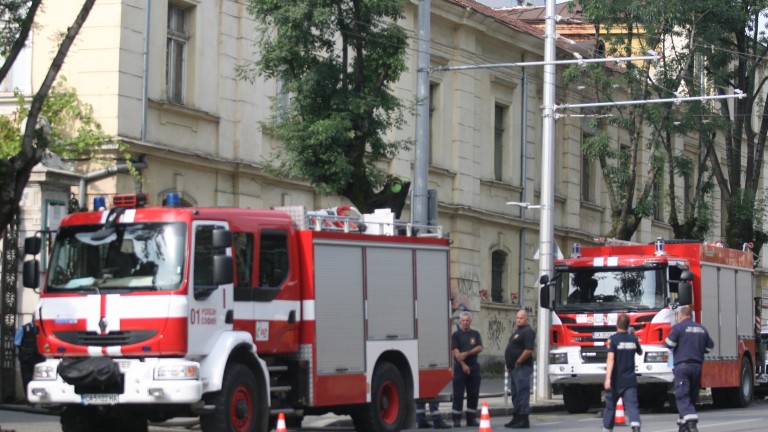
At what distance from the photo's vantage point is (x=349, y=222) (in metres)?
17.7

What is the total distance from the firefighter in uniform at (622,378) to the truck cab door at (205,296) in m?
4.86

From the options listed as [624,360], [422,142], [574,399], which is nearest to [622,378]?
[624,360]

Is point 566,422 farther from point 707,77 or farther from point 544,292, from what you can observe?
point 707,77

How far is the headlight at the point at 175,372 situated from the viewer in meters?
14.8

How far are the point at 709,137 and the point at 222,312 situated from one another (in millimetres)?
22276

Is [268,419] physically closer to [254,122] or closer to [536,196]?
[254,122]

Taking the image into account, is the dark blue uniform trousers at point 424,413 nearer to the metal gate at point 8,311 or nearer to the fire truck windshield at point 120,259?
the metal gate at point 8,311

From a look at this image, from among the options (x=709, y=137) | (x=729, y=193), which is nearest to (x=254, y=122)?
(x=709, y=137)

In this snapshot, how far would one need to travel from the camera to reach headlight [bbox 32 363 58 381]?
1528 centimetres

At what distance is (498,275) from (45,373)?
76.2ft

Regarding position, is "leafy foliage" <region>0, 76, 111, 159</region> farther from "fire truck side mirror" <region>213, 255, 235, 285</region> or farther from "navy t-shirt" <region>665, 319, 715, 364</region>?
"navy t-shirt" <region>665, 319, 715, 364</region>

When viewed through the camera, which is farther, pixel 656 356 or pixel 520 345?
pixel 656 356

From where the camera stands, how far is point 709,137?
115ft

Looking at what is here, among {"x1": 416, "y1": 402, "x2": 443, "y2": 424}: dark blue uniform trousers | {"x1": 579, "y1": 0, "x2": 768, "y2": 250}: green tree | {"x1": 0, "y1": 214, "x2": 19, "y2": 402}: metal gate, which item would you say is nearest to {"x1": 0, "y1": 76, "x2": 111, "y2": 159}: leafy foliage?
{"x1": 0, "y1": 214, "x2": 19, "y2": 402}: metal gate
